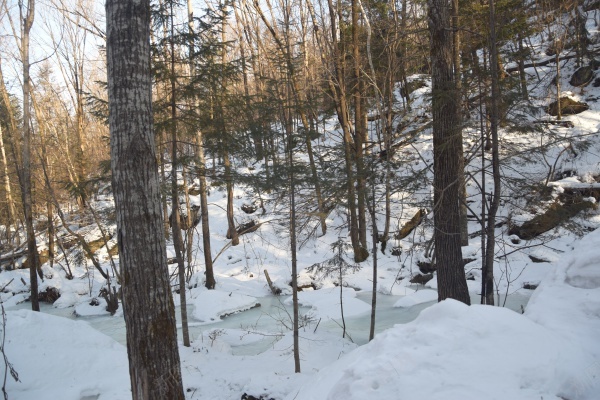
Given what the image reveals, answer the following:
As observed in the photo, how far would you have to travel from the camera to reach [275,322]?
11.3m

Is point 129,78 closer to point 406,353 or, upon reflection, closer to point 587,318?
point 406,353

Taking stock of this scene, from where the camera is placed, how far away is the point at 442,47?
6.35 metres

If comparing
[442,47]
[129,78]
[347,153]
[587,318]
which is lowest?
[587,318]

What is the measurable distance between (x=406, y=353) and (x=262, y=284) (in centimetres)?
1250

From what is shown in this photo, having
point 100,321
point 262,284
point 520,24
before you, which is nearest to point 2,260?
point 100,321

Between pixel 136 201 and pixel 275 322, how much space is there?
8.47 metres

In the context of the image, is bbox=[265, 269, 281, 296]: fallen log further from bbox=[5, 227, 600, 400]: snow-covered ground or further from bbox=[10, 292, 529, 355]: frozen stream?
bbox=[5, 227, 600, 400]: snow-covered ground

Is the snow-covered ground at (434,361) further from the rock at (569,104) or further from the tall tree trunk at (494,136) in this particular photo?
the rock at (569,104)

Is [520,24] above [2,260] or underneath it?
above

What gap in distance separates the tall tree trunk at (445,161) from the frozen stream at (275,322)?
11.3 feet

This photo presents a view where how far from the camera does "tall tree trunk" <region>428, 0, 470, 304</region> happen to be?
249 inches

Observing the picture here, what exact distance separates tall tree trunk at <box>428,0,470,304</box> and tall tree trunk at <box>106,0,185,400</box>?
14.6ft

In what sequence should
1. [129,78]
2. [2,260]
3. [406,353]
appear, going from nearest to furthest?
[406,353], [129,78], [2,260]

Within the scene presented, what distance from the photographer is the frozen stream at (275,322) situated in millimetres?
9609
